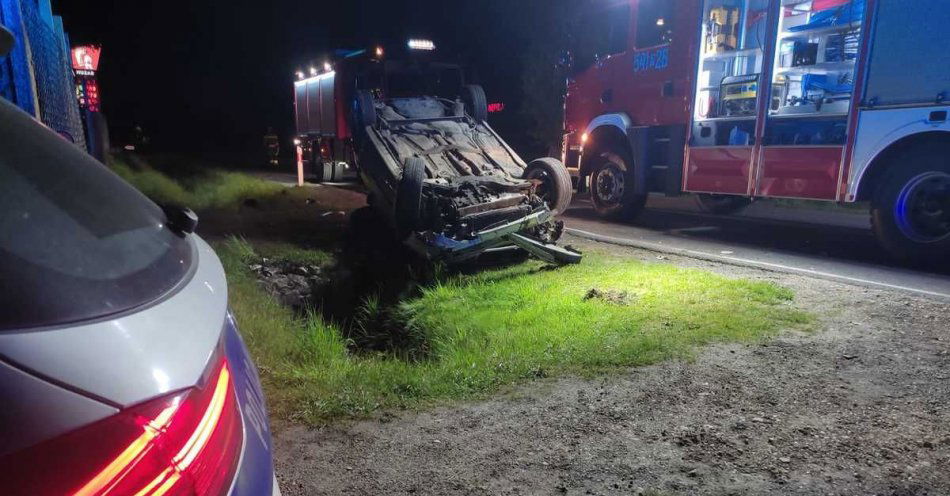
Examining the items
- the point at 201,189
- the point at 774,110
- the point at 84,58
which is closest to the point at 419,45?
the point at 201,189

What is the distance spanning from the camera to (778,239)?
8.16 m

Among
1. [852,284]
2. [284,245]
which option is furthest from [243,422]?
[284,245]

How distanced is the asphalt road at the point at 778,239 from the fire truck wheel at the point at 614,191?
238 mm

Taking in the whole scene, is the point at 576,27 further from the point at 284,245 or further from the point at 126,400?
the point at 126,400

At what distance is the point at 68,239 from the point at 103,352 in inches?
12.5

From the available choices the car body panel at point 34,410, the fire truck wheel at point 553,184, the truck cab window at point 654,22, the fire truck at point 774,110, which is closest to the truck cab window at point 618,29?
the fire truck at point 774,110

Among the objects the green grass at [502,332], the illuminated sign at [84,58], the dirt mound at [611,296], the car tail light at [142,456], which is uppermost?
the illuminated sign at [84,58]

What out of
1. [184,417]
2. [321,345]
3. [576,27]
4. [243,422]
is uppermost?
[576,27]

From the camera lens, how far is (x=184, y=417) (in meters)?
0.99

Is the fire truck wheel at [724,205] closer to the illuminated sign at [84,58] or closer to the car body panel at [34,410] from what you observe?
the car body panel at [34,410]

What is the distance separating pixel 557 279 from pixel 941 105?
14.5 feet

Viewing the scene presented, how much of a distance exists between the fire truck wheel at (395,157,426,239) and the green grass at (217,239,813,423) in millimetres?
784

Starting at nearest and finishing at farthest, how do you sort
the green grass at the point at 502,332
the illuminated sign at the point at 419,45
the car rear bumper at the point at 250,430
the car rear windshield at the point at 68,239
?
the car rear windshield at the point at 68,239, the car rear bumper at the point at 250,430, the green grass at the point at 502,332, the illuminated sign at the point at 419,45

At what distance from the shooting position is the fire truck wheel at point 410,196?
21.0 ft
